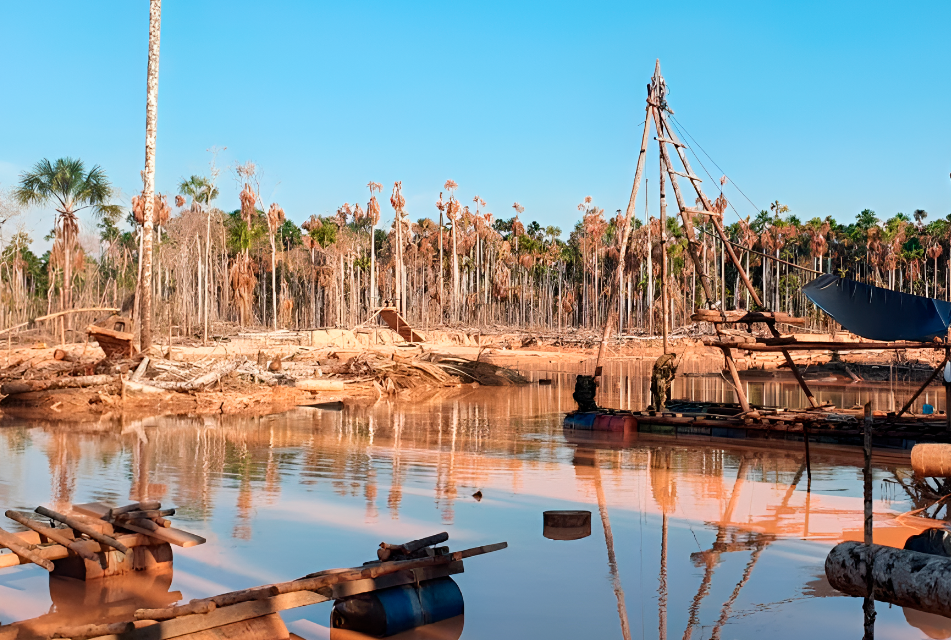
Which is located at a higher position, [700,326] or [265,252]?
[265,252]

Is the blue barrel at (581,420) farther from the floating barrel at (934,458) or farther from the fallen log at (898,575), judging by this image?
the fallen log at (898,575)

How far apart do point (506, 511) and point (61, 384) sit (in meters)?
15.1

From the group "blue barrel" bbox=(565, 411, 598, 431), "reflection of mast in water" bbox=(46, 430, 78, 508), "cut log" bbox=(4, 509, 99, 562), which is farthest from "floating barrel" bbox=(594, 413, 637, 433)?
"cut log" bbox=(4, 509, 99, 562)

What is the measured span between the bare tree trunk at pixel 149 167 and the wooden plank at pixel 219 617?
20.0 m

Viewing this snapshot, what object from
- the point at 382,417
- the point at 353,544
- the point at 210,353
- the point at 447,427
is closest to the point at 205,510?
the point at 353,544

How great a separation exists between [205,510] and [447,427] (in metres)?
9.54

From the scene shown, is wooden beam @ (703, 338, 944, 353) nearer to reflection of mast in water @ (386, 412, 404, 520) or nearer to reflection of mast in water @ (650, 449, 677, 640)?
reflection of mast in water @ (650, 449, 677, 640)

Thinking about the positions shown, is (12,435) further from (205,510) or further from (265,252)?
(265,252)

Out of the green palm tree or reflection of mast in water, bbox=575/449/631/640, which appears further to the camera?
the green palm tree

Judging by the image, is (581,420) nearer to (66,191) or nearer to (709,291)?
(709,291)

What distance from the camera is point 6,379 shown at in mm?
22234

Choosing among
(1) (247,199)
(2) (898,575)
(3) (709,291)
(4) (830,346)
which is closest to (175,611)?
(2) (898,575)

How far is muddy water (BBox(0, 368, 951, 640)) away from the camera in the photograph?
7145mm

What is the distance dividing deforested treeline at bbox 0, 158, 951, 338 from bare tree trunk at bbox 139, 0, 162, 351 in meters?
16.3
